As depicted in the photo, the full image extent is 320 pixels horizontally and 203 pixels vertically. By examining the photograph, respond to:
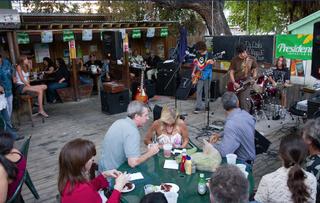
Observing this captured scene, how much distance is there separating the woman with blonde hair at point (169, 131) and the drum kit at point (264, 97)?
11.4 feet

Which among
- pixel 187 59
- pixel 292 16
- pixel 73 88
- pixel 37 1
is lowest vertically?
pixel 73 88

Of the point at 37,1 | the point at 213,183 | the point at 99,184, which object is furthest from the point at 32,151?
the point at 37,1

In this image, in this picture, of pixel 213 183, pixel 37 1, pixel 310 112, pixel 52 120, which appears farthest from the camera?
pixel 37 1

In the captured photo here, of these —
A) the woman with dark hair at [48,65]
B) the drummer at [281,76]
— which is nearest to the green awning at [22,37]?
the woman with dark hair at [48,65]

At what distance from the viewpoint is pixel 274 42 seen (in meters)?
8.24

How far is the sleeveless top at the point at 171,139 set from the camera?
3797 millimetres

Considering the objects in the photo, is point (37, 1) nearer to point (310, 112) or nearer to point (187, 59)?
point (187, 59)

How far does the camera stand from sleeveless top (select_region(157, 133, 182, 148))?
12.5ft

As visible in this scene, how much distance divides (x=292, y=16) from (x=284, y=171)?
575 inches

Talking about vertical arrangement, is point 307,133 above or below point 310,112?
above

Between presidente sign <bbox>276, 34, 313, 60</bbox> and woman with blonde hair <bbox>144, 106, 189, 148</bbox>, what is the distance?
498 centimetres

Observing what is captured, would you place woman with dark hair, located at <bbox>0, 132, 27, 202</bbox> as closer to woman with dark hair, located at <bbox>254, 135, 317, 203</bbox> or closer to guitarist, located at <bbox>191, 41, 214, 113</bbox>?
woman with dark hair, located at <bbox>254, 135, 317, 203</bbox>

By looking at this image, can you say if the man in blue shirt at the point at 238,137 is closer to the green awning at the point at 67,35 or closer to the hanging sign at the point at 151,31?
the green awning at the point at 67,35

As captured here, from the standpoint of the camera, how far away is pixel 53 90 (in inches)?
371
